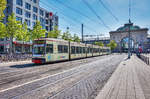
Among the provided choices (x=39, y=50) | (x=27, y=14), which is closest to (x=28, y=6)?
(x=27, y=14)

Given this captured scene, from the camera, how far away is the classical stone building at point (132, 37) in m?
86.3

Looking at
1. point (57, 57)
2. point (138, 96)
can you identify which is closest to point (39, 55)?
point (57, 57)

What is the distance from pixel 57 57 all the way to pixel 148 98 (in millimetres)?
12769

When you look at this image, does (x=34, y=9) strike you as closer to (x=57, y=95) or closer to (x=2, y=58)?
(x=2, y=58)

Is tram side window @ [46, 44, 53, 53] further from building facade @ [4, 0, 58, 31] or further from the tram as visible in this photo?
building facade @ [4, 0, 58, 31]

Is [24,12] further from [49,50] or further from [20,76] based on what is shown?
[20,76]

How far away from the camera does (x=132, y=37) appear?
89.8 m

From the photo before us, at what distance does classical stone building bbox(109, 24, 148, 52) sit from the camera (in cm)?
8631

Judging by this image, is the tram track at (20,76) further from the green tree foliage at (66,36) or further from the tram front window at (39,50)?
the green tree foliage at (66,36)

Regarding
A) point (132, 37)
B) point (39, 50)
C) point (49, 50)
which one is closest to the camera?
point (39, 50)

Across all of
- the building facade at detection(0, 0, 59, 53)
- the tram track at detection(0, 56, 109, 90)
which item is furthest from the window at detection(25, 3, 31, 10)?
the tram track at detection(0, 56, 109, 90)

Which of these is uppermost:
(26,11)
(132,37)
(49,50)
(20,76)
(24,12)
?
(26,11)

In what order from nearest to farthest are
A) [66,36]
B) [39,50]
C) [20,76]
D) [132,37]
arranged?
[20,76] < [39,50] < [66,36] < [132,37]

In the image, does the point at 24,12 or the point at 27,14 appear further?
the point at 27,14
